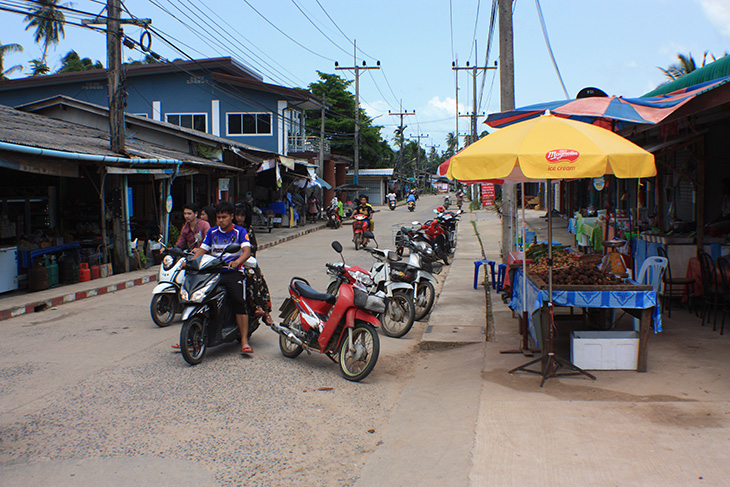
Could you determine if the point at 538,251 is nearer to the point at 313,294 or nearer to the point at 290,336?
the point at 313,294

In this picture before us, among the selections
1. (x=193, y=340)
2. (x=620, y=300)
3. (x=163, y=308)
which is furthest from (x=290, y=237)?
(x=620, y=300)

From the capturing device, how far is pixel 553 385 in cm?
553

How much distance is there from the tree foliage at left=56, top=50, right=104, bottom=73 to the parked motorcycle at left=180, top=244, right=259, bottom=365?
4623cm

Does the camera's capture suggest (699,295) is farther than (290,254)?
No

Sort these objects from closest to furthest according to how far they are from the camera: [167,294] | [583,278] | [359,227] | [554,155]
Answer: [554,155] < [583,278] < [167,294] < [359,227]

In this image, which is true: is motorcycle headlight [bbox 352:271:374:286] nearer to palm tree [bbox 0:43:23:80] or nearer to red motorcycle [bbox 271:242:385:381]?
red motorcycle [bbox 271:242:385:381]

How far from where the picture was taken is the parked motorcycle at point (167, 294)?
8297 mm

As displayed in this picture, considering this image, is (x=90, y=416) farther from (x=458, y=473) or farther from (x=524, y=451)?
(x=524, y=451)

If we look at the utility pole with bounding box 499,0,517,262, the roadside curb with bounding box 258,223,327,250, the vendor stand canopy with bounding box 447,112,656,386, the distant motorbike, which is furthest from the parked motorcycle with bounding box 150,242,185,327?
the distant motorbike

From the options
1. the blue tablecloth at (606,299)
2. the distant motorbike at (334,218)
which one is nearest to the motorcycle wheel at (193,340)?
the blue tablecloth at (606,299)

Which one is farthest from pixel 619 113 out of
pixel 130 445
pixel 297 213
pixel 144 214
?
pixel 297 213

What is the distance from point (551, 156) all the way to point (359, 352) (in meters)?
2.63

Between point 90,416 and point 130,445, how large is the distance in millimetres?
816

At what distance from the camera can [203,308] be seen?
6496mm
